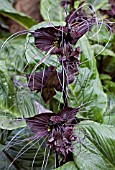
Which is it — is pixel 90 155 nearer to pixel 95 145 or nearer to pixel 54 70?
pixel 95 145

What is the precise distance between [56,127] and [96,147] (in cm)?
13

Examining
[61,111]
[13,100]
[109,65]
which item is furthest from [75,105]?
[109,65]

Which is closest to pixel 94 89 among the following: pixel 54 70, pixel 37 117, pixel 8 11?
pixel 54 70

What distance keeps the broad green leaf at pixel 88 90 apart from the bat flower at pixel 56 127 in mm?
225

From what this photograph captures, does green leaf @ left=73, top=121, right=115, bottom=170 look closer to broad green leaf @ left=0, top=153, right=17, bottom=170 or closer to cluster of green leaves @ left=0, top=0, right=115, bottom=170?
cluster of green leaves @ left=0, top=0, right=115, bottom=170

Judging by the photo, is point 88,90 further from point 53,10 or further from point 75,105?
point 53,10

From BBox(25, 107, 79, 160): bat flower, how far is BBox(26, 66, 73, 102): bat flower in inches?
4.5

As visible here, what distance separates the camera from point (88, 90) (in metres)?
1.08

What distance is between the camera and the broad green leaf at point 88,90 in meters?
1.04

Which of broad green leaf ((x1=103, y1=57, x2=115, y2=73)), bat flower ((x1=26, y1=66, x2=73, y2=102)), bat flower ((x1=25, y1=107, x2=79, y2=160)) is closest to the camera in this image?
bat flower ((x1=25, y1=107, x2=79, y2=160))

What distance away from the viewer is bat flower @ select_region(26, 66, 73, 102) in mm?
878

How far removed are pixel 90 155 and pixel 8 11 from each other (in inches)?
31.1

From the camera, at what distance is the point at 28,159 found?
1016mm

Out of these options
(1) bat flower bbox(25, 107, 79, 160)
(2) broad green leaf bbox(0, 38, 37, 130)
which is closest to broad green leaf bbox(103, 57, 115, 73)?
(2) broad green leaf bbox(0, 38, 37, 130)
